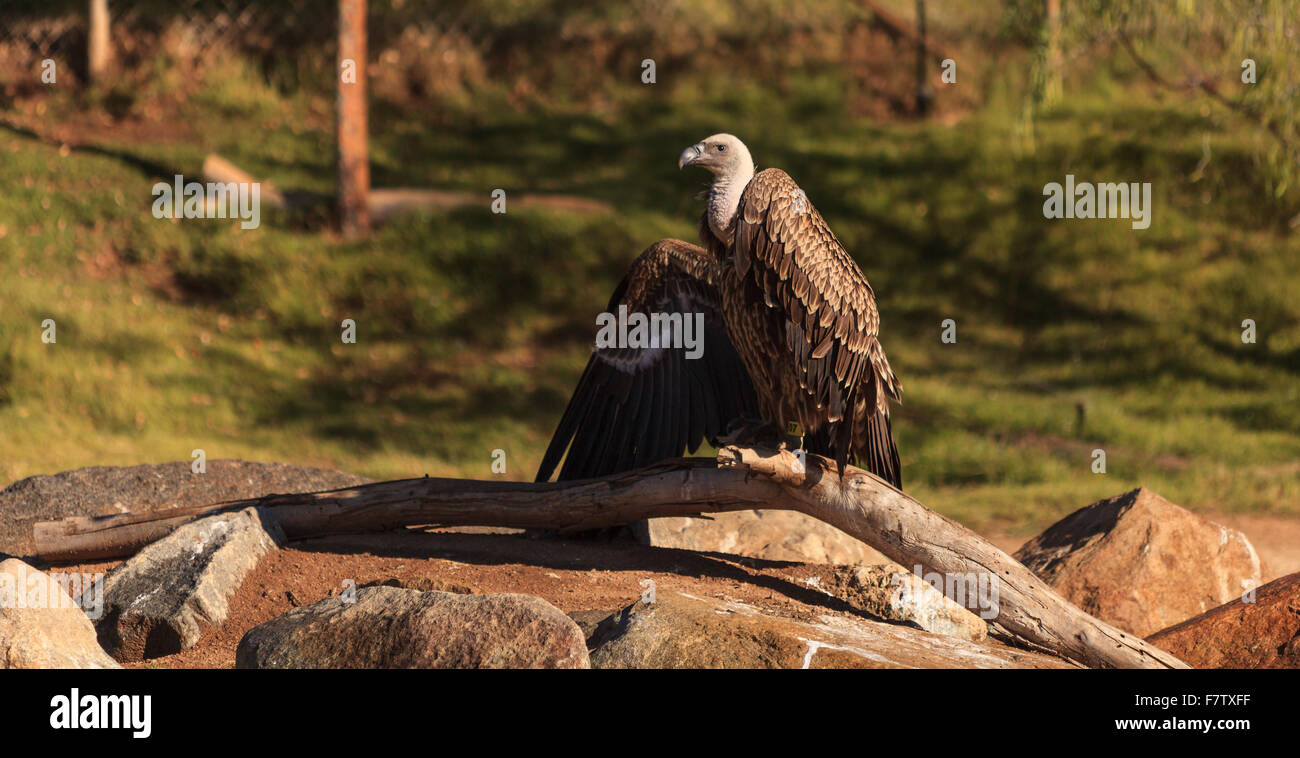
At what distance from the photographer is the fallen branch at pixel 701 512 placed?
225 inches

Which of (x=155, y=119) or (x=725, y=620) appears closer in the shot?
(x=725, y=620)

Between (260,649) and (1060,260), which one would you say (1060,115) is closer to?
(1060,260)

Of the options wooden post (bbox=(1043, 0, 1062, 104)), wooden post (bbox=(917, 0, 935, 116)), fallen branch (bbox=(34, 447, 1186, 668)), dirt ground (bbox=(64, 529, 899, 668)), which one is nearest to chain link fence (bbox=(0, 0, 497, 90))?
wooden post (bbox=(917, 0, 935, 116))

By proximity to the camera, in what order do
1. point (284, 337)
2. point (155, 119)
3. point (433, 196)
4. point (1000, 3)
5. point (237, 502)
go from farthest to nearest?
point (1000, 3) → point (155, 119) → point (433, 196) → point (284, 337) → point (237, 502)

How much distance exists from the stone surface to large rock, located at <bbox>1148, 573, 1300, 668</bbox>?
937 millimetres

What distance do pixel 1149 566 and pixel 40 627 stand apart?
Result: 5588mm

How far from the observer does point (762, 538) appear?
757 cm

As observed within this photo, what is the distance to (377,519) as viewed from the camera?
22.3 ft

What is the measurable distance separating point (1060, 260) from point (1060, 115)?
244cm

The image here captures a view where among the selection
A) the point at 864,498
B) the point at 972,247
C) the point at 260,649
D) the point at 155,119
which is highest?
the point at 155,119

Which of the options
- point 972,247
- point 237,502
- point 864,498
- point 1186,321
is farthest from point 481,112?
point 864,498

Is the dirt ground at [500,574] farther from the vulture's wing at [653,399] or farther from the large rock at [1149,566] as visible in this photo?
the large rock at [1149,566]

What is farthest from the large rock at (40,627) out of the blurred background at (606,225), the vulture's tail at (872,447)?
the blurred background at (606,225)

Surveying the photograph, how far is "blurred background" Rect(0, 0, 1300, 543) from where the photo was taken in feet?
37.9
